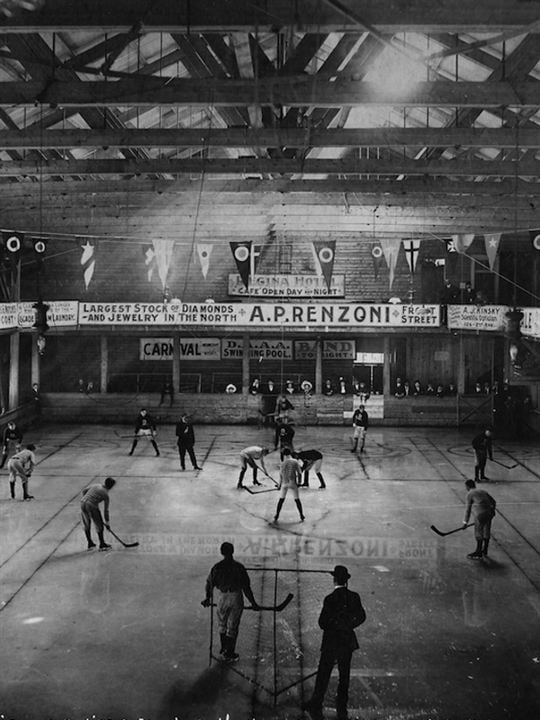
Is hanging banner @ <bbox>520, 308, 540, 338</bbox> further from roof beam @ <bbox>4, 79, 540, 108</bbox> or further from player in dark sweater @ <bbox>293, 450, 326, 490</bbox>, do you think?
roof beam @ <bbox>4, 79, 540, 108</bbox>

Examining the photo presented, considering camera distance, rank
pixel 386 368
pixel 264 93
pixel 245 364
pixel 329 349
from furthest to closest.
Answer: pixel 329 349, pixel 245 364, pixel 386 368, pixel 264 93

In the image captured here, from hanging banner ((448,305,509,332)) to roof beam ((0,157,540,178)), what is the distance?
9.05m

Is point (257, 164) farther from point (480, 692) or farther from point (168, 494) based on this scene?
point (480, 692)

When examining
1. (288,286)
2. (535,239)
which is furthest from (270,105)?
(288,286)

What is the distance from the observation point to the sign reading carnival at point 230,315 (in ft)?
82.2

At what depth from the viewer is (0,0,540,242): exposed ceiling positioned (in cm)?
779

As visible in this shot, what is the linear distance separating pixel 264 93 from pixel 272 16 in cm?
210

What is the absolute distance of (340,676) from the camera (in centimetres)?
724

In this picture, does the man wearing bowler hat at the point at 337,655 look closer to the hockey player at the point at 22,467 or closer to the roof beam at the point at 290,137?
the roof beam at the point at 290,137

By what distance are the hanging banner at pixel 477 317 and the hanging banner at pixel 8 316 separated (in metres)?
15.0

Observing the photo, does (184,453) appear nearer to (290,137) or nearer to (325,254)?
(325,254)

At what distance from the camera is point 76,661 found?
824 cm

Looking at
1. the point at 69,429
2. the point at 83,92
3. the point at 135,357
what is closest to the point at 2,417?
the point at 69,429

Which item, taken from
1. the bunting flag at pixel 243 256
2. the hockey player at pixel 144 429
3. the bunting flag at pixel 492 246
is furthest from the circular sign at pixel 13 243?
the bunting flag at pixel 492 246
